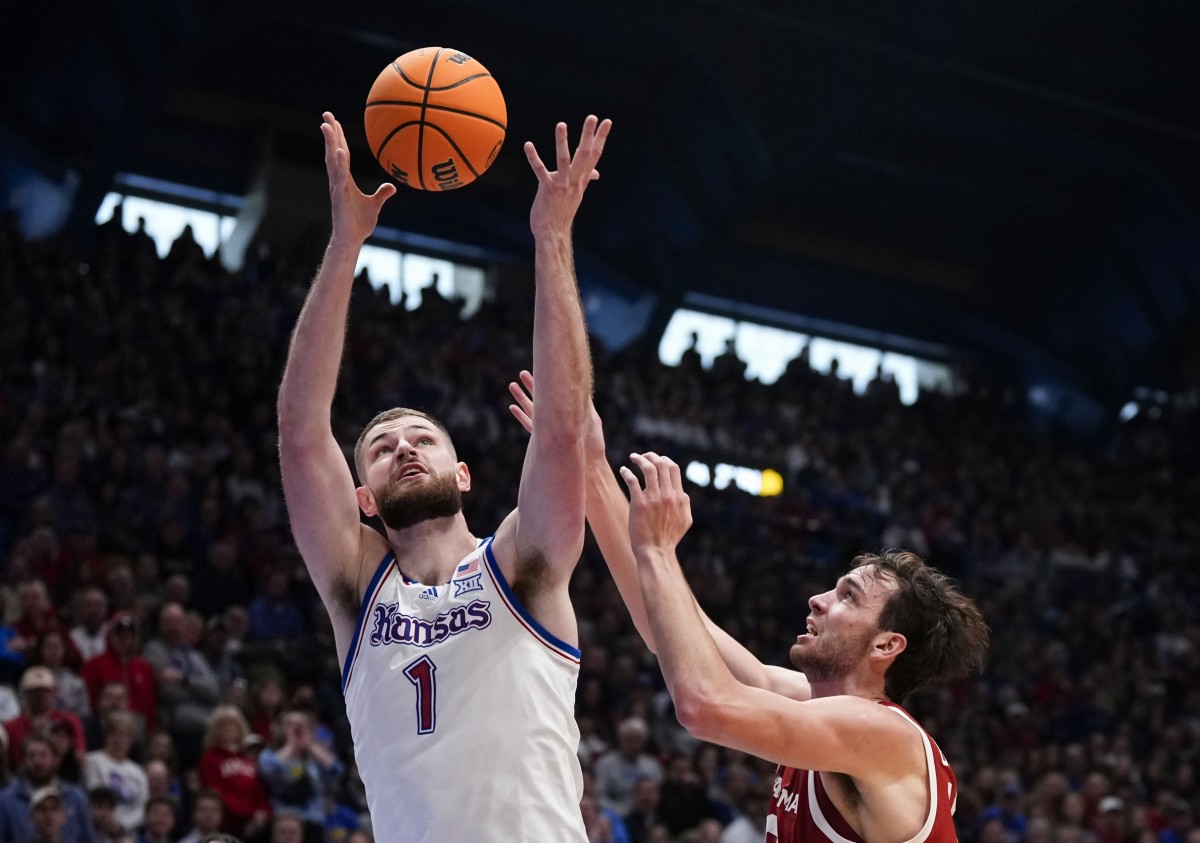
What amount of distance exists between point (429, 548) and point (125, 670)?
19.3ft

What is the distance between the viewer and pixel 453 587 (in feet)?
12.2

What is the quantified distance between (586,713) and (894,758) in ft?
26.5

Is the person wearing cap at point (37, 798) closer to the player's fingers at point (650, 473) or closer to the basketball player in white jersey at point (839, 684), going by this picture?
the basketball player in white jersey at point (839, 684)

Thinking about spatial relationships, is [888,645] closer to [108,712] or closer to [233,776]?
[233,776]

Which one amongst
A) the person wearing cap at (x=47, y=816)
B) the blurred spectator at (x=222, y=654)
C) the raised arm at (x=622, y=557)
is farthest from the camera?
the blurred spectator at (x=222, y=654)

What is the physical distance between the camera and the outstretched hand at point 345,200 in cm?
398

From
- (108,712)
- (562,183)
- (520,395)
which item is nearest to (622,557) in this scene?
(520,395)

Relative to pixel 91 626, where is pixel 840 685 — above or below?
above

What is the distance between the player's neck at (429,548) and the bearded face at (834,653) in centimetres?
96

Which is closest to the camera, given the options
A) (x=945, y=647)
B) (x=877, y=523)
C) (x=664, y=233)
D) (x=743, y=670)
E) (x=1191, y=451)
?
(x=945, y=647)

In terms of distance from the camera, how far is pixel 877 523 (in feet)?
A: 58.6

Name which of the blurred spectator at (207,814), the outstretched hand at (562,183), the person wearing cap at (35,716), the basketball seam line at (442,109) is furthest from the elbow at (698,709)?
the person wearing cap at (35,716)

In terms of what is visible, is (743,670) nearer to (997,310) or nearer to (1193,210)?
(1193,210)

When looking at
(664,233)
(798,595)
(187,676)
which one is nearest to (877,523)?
(798,595)
